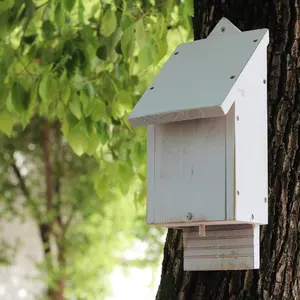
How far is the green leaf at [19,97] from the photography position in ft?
7.73

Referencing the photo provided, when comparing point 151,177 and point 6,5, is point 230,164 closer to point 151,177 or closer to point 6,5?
point 151,177

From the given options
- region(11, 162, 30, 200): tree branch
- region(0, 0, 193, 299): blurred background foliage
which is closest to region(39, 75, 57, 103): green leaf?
region(0, 0, 193, 299): blurred background foliage

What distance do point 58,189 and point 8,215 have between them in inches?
21.4

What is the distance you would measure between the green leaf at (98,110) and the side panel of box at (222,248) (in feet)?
2.15

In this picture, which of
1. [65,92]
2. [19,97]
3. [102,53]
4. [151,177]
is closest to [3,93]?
[19,97]

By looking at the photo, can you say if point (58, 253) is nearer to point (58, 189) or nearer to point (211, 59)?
point (58, 189)

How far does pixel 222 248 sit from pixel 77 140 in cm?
74

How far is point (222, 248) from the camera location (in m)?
1.81

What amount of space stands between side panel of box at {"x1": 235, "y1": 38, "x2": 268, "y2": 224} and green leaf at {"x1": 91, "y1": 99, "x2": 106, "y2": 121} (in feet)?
2.15

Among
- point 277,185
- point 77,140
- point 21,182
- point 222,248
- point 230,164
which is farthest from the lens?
point 21,182

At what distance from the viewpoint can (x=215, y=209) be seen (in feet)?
5.50

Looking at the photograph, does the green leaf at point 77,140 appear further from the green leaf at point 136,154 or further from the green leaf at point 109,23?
the green leaf at point 109,23

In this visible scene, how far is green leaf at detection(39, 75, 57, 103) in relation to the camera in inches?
90.8

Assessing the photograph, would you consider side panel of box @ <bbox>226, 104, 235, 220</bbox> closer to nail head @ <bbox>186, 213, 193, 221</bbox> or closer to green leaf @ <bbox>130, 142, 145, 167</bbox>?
nail head @ <bbox>186, 213, 193, 221</bbox>
